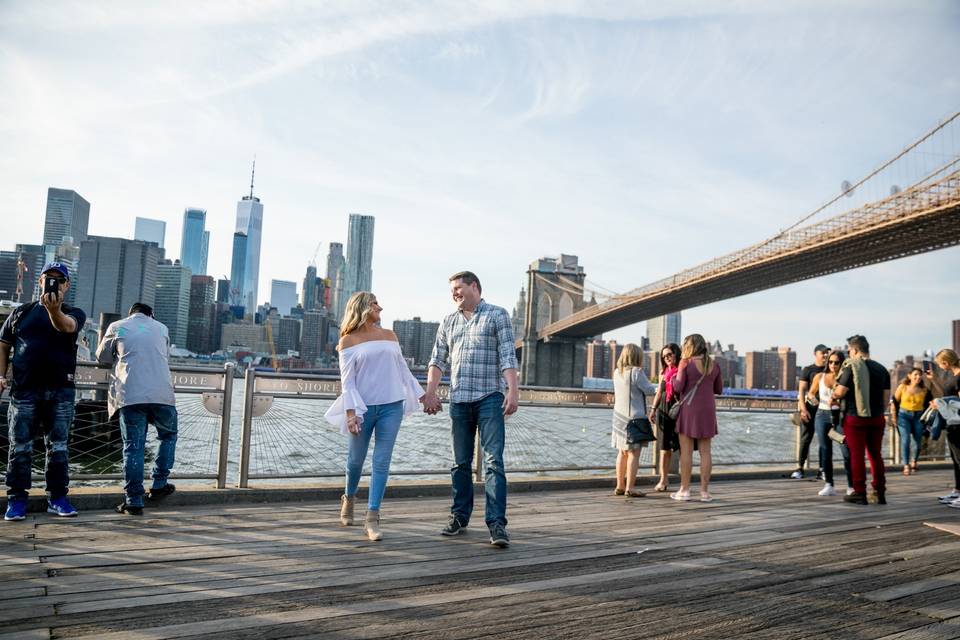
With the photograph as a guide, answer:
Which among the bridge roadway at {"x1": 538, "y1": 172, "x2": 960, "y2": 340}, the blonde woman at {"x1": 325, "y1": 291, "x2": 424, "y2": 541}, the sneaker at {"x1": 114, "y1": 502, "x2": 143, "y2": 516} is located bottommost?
the sneaker at {"x1": 114, "y1": 502, "x2": 143, "y2": 516}

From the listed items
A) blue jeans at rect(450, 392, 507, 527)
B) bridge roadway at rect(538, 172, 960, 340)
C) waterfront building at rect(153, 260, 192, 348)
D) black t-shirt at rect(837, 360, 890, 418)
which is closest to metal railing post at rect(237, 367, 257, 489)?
blue jeans at rect(450, 392, 507, 527)

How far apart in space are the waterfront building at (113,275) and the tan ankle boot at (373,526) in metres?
95.1

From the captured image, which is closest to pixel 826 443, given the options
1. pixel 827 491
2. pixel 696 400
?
pixel 827 491

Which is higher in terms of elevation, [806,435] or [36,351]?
[36,351]

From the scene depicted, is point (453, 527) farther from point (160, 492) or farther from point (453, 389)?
point (160, 492)

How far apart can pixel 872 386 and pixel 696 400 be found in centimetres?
A: 141

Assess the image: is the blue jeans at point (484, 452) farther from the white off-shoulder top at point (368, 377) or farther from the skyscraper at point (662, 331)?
the skyscraper at point (662, 331)

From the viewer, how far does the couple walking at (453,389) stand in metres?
3.91

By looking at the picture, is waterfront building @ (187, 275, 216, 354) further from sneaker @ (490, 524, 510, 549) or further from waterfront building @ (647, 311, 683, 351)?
sneaker @ (490, 524, 510, 549)

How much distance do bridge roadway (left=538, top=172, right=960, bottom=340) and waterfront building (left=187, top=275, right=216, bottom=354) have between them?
69654 millimetres

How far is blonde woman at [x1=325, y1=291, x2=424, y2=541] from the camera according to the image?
392cm

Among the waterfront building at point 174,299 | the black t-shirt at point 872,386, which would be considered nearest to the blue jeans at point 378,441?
the black t-shirt at point 872,386

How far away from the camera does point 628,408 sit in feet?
19.1

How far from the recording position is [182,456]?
14031mm
